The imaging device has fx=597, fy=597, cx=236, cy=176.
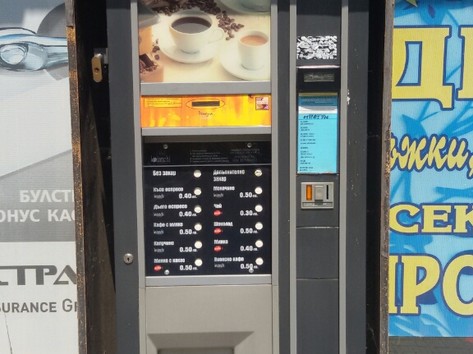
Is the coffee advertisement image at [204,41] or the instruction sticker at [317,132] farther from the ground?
the coffee advertisement image at [204,41]

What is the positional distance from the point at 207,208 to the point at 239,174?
173mm

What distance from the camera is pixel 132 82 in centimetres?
213

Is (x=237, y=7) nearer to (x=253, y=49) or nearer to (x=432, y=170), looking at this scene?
(x=253, y=49)

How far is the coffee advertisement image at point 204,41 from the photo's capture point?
2.14 m

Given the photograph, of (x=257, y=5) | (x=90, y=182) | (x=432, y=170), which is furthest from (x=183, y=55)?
(x=432, y=170)

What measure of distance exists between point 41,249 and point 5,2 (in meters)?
1.47

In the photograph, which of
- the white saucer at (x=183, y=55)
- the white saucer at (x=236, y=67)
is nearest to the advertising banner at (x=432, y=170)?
the white saucer at (x=236, y=67)

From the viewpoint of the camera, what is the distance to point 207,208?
221cm

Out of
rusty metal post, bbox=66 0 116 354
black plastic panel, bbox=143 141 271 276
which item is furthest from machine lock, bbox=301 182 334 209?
rusty metal post, bbox=66 0 116 354

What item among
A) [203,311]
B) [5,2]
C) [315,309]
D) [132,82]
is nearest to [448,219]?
[315,309]

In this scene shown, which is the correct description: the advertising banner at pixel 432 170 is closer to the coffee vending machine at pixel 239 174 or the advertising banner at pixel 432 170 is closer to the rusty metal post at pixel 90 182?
the coffee vending machine at pixel 239 174

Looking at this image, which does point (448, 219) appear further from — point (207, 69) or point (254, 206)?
point (207, 69)

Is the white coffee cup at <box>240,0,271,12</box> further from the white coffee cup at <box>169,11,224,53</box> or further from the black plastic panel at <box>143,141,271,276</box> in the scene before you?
the black plastic panel at <box>143,141,271,276</box>

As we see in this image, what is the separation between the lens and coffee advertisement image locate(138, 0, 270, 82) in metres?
2.14
